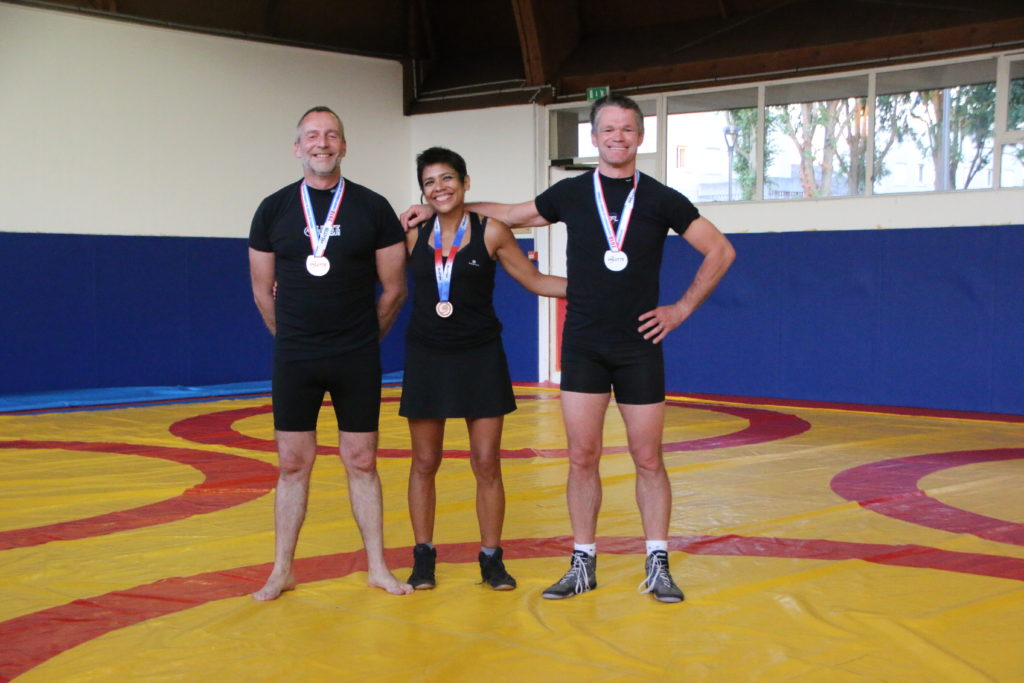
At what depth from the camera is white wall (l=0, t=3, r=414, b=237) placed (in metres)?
12.6

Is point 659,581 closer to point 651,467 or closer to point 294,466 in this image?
point 651,467

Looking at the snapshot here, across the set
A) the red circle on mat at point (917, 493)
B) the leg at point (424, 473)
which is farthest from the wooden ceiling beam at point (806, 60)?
the leg at point (424, 473)

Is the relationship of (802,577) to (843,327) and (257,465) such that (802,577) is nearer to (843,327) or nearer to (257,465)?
(257,465)

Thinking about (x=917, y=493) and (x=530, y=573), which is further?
(x=917, y=493)

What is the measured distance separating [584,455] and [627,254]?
0.86 m

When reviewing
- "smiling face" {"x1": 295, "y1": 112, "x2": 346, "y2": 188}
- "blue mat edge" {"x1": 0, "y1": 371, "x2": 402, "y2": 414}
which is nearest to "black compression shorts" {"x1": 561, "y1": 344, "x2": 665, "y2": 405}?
"smiling face" {"x1": 295, "y1": 112, "x2": 346, "y2": 188}

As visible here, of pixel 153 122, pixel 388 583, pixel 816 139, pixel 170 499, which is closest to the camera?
pixel 388 583

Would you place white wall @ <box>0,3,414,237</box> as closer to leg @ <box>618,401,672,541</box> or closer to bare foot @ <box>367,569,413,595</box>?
bare foot @ <box>367,569,413,595</box>

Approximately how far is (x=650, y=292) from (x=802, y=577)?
138 centimetres

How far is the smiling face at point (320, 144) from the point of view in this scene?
14.6 feet

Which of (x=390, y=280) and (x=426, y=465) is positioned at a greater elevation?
(x=390, y=280)

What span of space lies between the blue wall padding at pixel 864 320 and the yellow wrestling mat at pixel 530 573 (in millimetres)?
3328

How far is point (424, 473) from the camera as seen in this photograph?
4777 mm

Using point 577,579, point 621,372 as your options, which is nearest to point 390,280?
point 621,372
